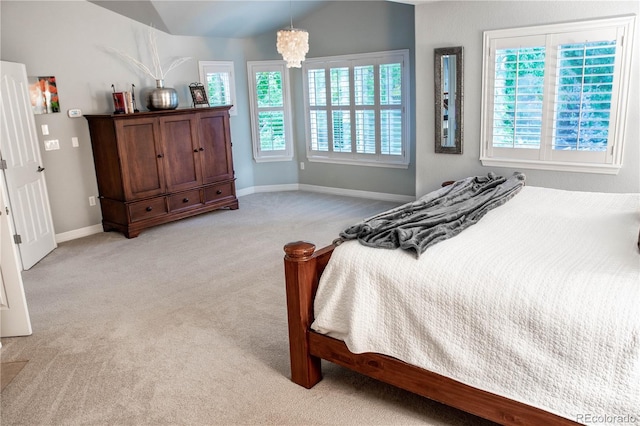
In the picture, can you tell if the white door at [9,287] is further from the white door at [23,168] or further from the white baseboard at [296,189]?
the white baseboard at [296,189]

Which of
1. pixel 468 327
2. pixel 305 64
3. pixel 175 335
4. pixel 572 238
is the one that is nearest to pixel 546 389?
pixel 468 327

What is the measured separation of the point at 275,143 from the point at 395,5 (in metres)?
2.66

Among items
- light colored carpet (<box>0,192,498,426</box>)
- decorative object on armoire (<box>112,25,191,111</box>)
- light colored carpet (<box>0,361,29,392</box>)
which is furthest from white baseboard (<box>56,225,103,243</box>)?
light colored carpet (<box>0,361,29,392</box>)

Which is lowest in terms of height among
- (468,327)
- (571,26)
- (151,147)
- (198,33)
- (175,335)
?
(175,335)

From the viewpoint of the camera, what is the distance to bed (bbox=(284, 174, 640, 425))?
1764 millimetres

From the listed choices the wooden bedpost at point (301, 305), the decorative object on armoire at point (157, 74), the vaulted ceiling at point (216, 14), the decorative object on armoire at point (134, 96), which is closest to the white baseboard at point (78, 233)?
the decorative object on armoire at point (134, 96)

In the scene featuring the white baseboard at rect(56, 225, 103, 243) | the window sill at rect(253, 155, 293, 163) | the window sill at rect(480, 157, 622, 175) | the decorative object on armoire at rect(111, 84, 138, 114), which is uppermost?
the decorative object on armoire at rect(111, 84, 138, 114)

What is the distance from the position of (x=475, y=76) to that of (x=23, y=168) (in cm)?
455

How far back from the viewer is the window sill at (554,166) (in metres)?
4.23

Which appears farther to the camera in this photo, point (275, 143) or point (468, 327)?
point (275, 143)

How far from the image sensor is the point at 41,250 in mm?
4938

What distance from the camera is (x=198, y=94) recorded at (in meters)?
6.46

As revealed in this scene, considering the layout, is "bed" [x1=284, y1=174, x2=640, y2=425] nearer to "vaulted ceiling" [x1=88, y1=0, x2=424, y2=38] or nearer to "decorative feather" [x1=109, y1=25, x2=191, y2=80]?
"vaulted ceiling" [x1=88, y1=0, x2=424, y2=38]

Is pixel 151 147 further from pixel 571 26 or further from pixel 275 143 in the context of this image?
pixel 571 26
